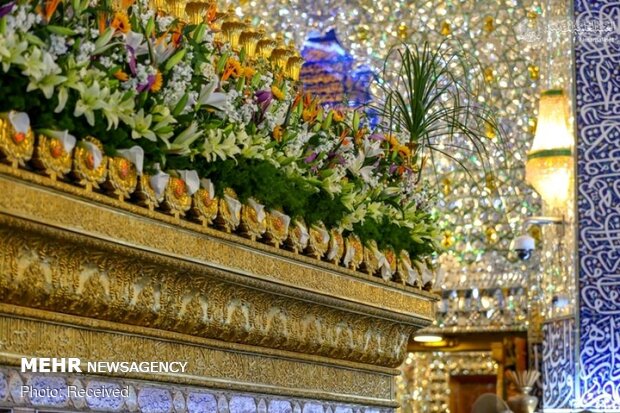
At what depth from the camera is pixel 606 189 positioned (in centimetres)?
1280

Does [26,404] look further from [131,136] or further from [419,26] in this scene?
[419,26]

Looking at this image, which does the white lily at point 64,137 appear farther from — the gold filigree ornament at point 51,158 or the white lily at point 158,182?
the white lily at point 158,182

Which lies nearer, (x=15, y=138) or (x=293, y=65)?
(x=15, y=138)

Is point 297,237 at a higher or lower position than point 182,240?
higher

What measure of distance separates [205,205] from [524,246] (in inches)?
380

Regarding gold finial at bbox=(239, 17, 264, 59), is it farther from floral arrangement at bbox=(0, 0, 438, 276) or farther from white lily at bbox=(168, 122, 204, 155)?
white lily at bbox=(168, 122, 204, 155)

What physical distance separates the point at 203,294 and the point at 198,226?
0.91 feet

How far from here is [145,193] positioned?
3.94m

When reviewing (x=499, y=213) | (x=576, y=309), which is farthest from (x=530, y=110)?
(x=576, y=309)

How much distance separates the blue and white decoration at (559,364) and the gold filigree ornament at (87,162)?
31.8 ft

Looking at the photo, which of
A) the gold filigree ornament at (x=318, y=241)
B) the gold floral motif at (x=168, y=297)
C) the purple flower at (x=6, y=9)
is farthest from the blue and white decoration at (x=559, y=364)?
the purple flower at (x=6, y=9)

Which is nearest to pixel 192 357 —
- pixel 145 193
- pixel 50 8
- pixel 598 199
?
pixel 145 193

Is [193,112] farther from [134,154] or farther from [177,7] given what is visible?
[177,7]

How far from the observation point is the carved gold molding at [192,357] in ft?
11.8
